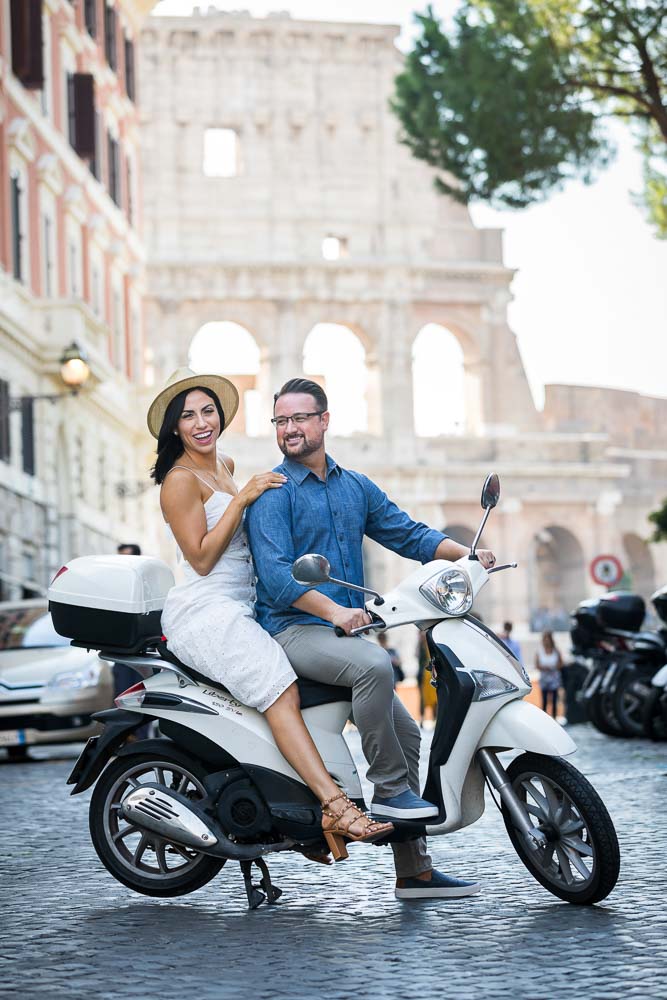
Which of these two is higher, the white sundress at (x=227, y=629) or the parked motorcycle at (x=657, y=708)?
the white sundress at (x=227, y=629)

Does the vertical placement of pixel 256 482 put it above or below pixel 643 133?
below

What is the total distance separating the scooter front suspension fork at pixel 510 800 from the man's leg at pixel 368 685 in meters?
0.25

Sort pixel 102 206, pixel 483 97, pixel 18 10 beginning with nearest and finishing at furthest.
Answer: pixel 483 97 < pixel 18 10 < pixel 102 206

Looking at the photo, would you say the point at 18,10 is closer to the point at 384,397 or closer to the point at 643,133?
the point at 643,133

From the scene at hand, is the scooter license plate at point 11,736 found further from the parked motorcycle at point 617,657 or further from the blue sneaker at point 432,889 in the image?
the blue sneaker at point 432,889

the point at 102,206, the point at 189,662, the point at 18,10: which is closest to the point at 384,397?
the point at 102,206

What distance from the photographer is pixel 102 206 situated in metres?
33.8

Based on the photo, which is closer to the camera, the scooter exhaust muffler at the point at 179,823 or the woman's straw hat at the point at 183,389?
the scooter exhaust muffler at the point at 179,823

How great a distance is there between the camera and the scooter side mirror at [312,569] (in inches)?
210

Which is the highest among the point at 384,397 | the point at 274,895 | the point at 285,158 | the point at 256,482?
the point at 285,158

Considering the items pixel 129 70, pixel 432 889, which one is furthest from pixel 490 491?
pixel 129 70

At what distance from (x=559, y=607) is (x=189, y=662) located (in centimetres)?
4520

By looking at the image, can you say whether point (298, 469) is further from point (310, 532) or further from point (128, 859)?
point (128, 859)

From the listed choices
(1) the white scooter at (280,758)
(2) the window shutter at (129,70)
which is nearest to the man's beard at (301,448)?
(1) the white scooter at (280,758)
